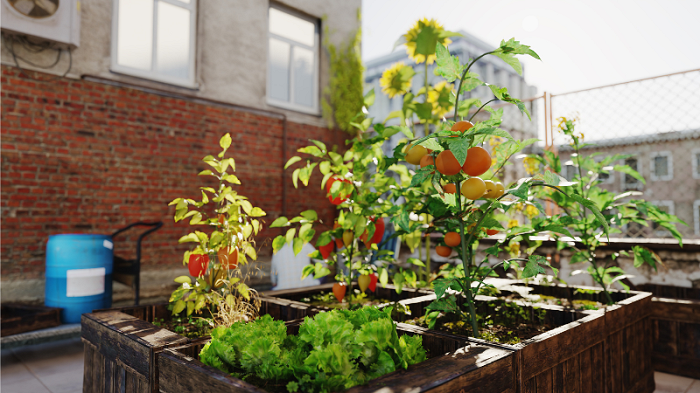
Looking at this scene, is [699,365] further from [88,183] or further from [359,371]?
[88,183]

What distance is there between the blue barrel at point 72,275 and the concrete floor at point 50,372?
0.27 metres

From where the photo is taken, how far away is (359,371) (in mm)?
927

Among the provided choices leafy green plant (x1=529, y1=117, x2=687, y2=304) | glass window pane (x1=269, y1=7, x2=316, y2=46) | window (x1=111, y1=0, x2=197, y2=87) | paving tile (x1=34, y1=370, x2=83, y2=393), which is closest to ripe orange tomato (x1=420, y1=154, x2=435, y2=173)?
leafy green plant (x1=529, y1=117, x2=687, y2=304)

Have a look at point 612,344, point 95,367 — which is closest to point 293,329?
point 95,367

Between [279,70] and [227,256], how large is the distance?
14.2ft

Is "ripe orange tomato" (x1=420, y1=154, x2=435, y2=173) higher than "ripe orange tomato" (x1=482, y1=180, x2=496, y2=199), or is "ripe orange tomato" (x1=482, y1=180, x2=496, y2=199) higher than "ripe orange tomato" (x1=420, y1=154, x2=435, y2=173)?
"ripe orange tomato" (x1=420, y1=154, x2=435, y2=173)

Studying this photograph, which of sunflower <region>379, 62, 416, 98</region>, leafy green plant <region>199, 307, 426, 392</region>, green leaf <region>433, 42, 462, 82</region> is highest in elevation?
sunflower <region>379, 62, 416, 98</region>

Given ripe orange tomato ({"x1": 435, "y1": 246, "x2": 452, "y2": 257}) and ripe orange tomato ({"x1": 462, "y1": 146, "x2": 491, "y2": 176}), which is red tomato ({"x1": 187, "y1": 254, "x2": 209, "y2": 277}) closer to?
ripe orange tomato ({"x1": 435, "y1": 246, "x2": 452, "y2": 257})

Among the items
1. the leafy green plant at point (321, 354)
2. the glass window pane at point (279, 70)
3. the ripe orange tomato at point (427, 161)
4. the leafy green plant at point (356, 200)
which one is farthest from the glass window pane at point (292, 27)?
the leafy green plant at point (321, 354)

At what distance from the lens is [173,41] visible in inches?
177

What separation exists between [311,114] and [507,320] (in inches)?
174

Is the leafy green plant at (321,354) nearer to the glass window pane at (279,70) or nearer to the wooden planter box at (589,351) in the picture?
the wooden planter box at (589,351)

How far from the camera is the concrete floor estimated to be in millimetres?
2109

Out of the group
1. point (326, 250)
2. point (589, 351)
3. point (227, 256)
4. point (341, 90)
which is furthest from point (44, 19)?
point (589, 351)
